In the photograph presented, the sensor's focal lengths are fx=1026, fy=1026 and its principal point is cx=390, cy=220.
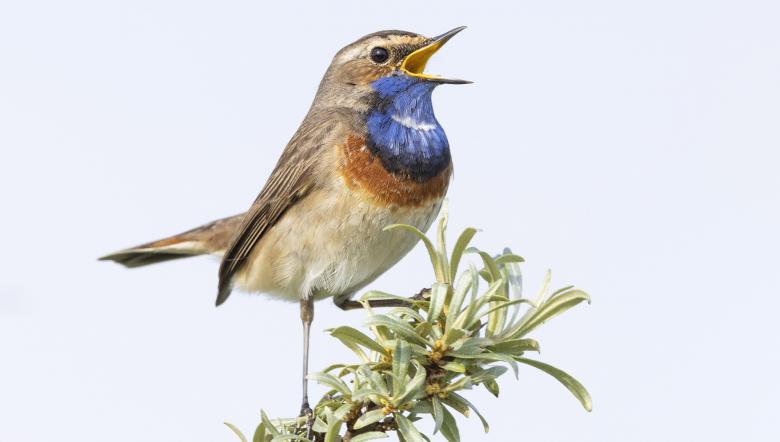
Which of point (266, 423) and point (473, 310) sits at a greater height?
point (473, 310)

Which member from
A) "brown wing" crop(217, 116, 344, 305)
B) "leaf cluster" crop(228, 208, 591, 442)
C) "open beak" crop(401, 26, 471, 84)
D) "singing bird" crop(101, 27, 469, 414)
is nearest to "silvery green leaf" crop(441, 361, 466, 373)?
"leaf cluster" crop(228, 208, 591, 442)

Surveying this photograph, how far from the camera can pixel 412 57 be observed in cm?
671

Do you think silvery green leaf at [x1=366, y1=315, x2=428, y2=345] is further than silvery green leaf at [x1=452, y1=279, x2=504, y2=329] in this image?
No

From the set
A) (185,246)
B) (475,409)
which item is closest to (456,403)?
(475,409)

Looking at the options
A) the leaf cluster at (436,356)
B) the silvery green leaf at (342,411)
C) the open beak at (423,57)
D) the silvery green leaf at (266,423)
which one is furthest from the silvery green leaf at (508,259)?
the open beak at (423,57)

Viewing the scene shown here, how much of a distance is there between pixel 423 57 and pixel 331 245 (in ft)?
4.76

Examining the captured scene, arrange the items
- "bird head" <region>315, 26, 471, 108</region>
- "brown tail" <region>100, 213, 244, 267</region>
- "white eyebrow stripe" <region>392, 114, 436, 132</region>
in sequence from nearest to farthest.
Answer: "white eyebrow stripe" <region>392, 114, 436, 132</region>, "bird head" <region>315, 26, 471, 108</region>, "brown tail" <region>100, 213, 244, 267</region>

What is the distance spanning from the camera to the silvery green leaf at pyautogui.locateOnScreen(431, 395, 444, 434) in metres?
3.31

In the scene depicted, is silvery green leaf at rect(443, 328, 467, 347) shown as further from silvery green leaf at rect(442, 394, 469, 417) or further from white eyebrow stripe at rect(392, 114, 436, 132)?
white eyebrow stripe at rect(392, 114, 436, 132)

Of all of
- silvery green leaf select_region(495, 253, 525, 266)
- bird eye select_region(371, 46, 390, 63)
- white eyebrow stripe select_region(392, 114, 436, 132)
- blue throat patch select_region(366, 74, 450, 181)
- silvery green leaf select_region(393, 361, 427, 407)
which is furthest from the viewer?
bird eye select_region(371, 46, 390, 63)

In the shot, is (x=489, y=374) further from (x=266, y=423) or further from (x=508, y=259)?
(x=266, y=423)

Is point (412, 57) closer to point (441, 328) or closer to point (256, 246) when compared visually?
point (256, 246)

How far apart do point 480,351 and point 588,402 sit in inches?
16.1

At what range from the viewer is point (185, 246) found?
8.31m
